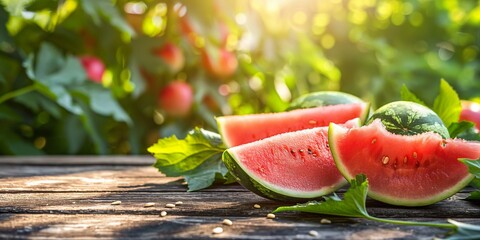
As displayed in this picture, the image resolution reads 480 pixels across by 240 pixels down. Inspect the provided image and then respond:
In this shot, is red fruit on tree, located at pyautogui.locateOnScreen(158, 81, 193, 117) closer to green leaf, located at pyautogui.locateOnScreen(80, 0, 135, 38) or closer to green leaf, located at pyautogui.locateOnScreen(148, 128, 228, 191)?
green leaf, located at pyautogui.locateOnScreen(80, 0, 135, 38)

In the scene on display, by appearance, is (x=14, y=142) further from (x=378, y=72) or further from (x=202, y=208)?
(x=378, y=72)

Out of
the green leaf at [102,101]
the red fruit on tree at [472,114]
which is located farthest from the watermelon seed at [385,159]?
the green leaf at [102,101]

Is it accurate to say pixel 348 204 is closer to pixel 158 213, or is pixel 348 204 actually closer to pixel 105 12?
pixel 158 213

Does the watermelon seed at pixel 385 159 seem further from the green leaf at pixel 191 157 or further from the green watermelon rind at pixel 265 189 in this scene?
the green leaf at pixel 191 157

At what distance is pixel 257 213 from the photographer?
117 cm

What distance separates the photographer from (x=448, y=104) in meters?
1.67

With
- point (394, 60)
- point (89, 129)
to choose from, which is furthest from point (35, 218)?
point (394, 60)

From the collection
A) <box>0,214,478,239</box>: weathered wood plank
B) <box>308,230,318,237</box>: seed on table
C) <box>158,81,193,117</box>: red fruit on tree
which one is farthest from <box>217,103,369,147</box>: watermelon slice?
<box>158,81,193,117</box>: red fruit on tree

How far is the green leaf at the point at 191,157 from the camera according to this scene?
1.56 metres

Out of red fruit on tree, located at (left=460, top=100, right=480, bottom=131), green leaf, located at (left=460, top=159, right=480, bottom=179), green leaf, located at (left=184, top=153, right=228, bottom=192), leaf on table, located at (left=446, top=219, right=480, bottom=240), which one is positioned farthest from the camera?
red fruit on tree, located at (left=460, top=100, right=480, bottom=131)

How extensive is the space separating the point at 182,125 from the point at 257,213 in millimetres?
1579

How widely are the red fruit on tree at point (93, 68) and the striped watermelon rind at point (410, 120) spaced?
4.68 feet

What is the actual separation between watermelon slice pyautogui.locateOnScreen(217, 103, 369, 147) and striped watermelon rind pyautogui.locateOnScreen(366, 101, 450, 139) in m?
0.24

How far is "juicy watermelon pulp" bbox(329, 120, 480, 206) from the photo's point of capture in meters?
1.27
